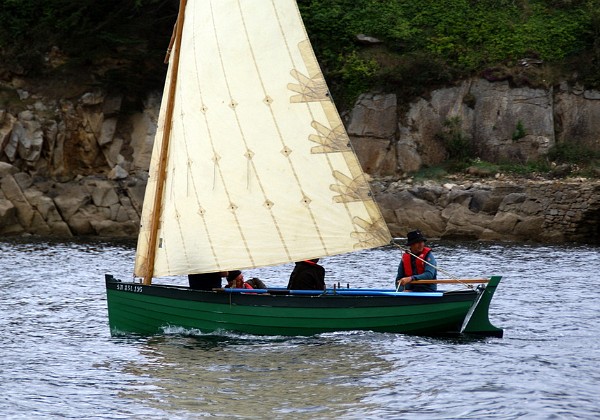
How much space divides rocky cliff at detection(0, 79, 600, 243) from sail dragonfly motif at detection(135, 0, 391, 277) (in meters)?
25.1

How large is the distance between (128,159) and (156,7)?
855 centimetres

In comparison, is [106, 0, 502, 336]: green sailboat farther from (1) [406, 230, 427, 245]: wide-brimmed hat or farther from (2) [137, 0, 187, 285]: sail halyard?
(1) [406, 230, 427, 245]: wide-brimmed hat

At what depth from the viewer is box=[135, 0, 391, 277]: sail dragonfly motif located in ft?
71.5

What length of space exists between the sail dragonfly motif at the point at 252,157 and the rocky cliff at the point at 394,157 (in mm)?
25067

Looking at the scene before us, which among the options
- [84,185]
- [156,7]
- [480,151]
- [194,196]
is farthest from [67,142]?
A: [194,196]

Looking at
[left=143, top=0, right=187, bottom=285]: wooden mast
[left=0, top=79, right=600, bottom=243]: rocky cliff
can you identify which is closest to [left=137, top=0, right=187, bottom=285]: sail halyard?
[left=143, top=0, right=187, bottom=285]: wooden mast

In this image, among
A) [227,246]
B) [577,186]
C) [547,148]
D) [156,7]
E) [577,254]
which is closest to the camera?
[227,246]

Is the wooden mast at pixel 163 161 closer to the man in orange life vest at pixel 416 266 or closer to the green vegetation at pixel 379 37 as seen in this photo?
the man in orange life vest at pixel 416 266

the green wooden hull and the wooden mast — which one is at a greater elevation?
the wooden mast

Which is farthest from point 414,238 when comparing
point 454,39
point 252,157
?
point 454,39

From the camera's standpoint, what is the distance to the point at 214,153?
22.3m

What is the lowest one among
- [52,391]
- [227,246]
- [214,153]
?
[52,391]

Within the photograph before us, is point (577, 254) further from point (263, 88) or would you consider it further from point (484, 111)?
point (263, 88)

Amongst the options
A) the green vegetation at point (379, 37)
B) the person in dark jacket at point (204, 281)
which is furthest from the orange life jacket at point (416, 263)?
the green vegetation at point (379, 37)
